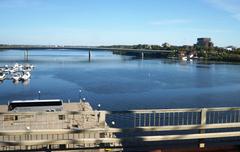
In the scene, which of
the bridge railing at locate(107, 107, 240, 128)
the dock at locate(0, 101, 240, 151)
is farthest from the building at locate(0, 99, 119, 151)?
the bridge railing at locate(107, 107, 240, 128)

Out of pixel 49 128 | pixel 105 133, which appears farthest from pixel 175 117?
pixel 105 133

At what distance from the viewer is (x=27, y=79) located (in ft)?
249

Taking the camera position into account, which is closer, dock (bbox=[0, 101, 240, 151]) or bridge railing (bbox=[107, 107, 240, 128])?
dock (bbox=[0, 101, 240, 151])

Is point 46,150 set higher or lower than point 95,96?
higher

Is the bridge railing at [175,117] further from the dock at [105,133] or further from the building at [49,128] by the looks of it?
the building at [49,128]

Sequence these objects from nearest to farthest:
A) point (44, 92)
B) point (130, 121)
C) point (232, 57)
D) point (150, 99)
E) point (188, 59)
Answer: point (130, 121) → point (150, 99) → point (44, 92) → point (232, 57) → point (188, 59)

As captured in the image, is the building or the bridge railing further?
the bridge railing

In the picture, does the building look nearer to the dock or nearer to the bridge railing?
the dock

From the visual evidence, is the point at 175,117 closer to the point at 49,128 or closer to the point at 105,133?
the point at 49,128

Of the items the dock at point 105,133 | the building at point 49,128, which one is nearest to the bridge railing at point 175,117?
the dock at point 105,133

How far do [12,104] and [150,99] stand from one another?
60.2ft

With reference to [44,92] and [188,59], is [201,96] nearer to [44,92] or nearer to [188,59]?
[44,92]

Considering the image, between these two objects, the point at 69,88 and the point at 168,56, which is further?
the point at 168,56

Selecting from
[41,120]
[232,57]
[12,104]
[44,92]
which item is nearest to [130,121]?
[41,120]
